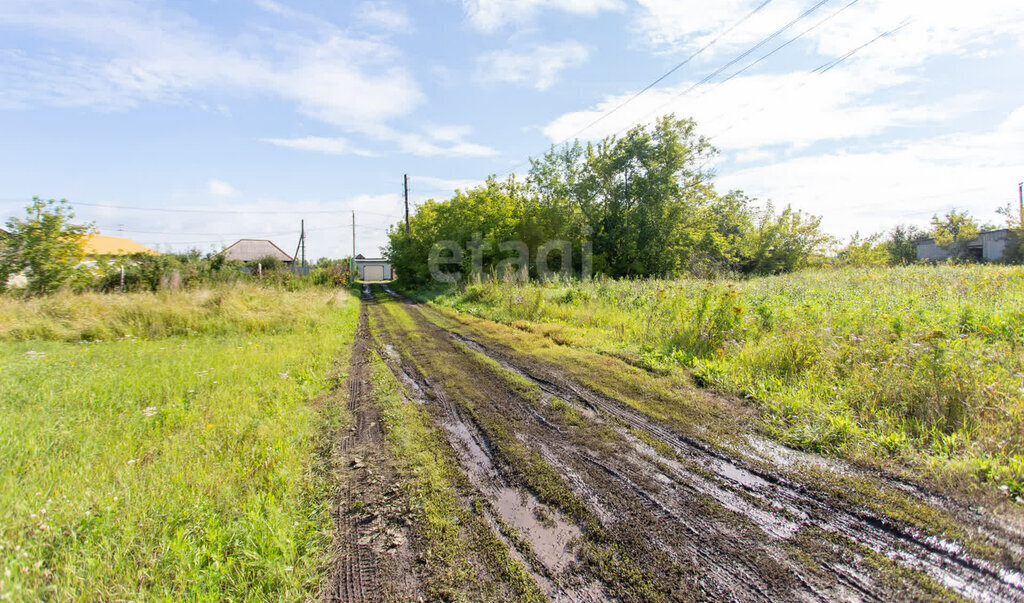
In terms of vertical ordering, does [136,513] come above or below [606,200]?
below

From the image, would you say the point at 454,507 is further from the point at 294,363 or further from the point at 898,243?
the point at 898,243

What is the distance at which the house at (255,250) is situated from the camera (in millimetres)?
46875

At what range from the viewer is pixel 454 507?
269 cm

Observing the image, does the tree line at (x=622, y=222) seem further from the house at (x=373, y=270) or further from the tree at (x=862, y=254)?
the house at (x=373, y=270)

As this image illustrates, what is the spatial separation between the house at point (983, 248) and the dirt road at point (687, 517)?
4389 centimetres

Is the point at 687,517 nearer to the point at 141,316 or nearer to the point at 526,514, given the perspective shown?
the point at 526,514

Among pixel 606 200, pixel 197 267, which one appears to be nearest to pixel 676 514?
pixel 197 267

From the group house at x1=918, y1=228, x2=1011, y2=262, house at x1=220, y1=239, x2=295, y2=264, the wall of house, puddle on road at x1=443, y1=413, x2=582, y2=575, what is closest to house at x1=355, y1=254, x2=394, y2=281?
house at x1=220, y1=239, x2=295, y2=264

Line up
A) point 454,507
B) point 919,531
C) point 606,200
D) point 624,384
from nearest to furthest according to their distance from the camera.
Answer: point 919,531 → point 454,507 → point 624,384 → point 606,200

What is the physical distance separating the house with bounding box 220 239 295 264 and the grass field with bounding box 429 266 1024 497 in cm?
4945

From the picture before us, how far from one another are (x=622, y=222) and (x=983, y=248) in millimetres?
37646

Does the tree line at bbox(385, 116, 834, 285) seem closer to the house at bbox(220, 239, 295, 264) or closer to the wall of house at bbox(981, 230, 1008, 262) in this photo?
the wall of house at bbox(981, 230, 1008, 262)

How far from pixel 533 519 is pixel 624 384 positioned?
3.15 meters
